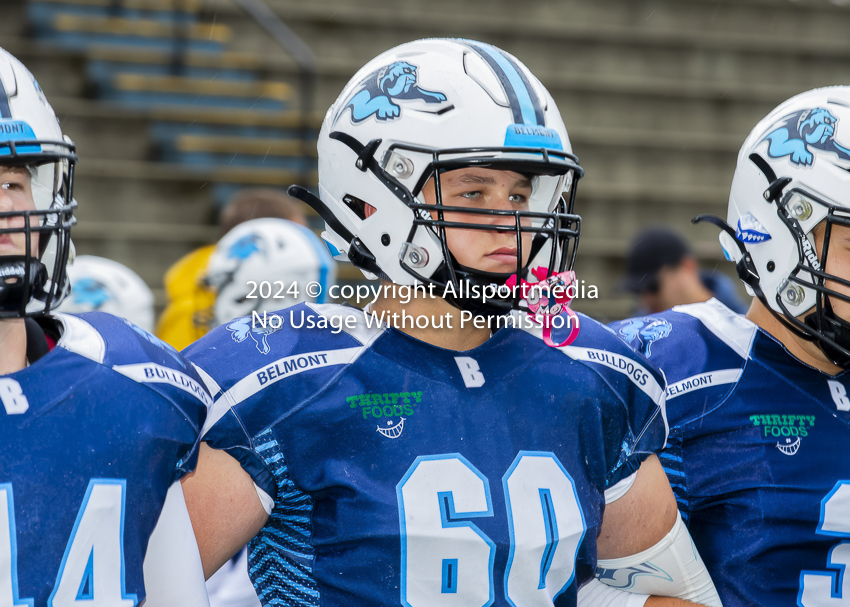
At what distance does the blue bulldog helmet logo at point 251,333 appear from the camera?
72.7 inches

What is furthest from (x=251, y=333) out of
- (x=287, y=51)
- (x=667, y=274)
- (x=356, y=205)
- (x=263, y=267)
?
(x=287, y=51)

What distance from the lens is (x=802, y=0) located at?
862cm

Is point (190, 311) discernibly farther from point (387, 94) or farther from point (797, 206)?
point (797, 206)

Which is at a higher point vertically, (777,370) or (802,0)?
(802,0)

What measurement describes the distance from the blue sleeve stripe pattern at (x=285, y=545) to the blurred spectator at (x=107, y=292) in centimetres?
286

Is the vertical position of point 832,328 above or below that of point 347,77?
below

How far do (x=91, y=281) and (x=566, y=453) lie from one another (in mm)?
3217

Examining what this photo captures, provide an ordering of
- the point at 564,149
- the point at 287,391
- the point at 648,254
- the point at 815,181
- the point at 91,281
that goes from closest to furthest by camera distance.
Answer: the point at 287,391 < the point at 564,149 < the point at 815,181 < the point at 91,281 < the point at 648,254

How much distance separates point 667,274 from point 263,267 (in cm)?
206

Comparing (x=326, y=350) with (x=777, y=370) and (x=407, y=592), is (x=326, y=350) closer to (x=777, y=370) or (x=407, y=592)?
(x=407, y=592)

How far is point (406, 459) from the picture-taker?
70.3 inches

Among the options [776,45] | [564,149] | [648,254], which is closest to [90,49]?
[648,254]

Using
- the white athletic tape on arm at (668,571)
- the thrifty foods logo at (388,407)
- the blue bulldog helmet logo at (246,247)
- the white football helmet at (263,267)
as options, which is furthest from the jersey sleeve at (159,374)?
the blue bulldog helmet logo at (246,247)

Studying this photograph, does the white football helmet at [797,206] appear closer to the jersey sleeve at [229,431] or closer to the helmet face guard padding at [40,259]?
the jersey sleeve at [229,431]
